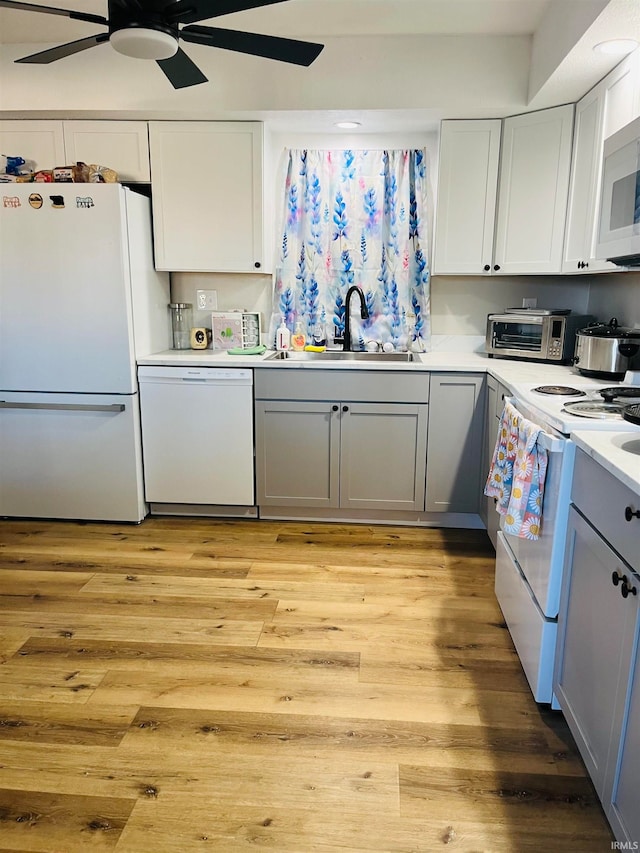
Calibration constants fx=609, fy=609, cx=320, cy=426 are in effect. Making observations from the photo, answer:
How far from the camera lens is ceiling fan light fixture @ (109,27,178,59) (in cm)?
172

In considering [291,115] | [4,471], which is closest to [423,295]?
[291,115]

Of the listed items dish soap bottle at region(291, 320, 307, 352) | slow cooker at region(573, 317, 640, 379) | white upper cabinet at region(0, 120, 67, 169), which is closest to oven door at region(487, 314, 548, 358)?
slow cooker at region(573, 317, 640, 379)

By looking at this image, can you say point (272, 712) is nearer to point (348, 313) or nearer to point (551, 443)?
point (551, 443)

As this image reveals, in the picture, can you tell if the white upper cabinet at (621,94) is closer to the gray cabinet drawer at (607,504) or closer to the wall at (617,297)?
the wall at (617,297)

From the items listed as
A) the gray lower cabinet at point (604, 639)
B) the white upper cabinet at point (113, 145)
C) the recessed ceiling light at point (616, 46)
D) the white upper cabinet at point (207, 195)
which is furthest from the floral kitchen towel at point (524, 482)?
the white upper cabinet at point (113, 145)

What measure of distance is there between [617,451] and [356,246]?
8.29ft

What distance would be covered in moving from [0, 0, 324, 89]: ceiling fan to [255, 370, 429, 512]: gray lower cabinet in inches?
62.0

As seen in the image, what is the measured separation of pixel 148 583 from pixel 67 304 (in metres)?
1.47

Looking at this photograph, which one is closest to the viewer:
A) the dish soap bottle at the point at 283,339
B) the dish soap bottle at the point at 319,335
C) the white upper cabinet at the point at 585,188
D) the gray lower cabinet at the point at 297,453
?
the white upper cabinet at the point at 585,188

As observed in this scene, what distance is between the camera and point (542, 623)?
1.84 meters

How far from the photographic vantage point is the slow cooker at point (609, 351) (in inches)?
97.9

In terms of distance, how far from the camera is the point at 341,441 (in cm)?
326

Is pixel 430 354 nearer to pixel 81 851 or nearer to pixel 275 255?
pixel 275 255

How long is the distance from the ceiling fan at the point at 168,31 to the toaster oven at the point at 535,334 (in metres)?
1.77
